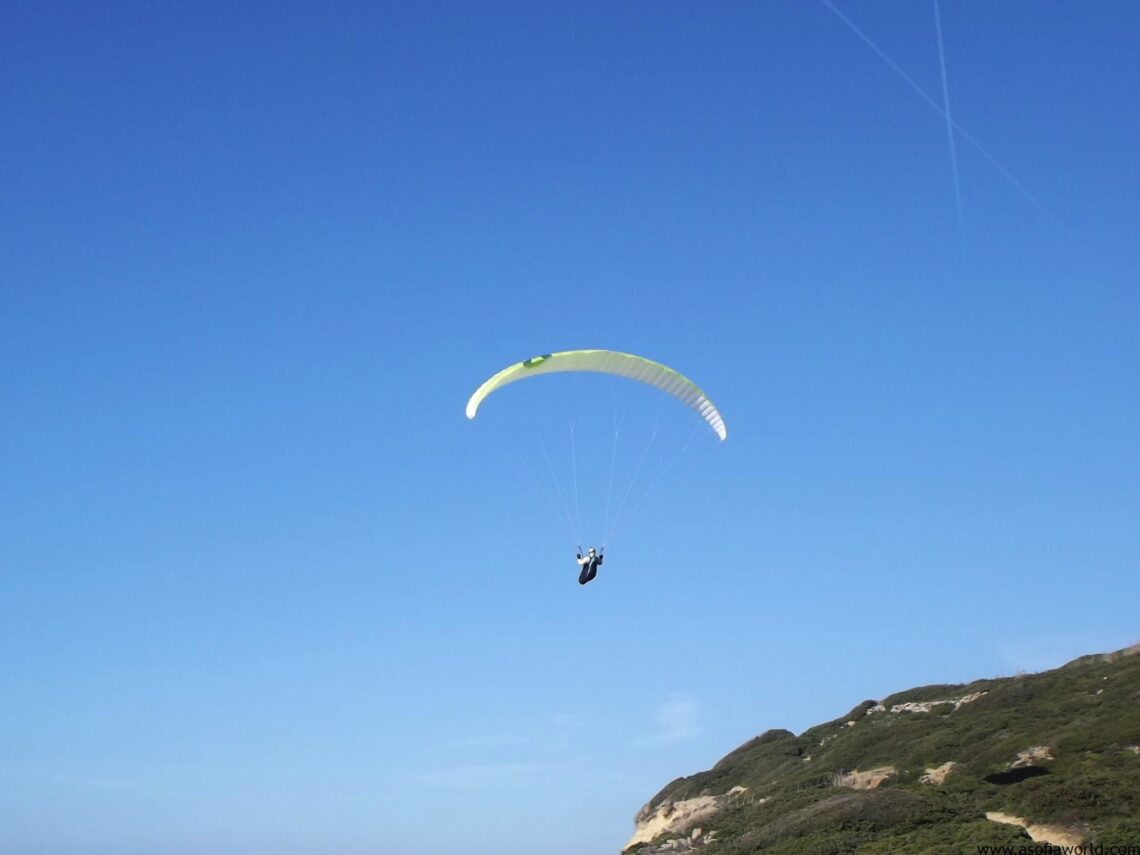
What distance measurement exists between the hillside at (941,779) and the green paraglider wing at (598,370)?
13.6 meters

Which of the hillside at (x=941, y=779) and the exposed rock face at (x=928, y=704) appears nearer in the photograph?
the hillside at (x=941, y=779)

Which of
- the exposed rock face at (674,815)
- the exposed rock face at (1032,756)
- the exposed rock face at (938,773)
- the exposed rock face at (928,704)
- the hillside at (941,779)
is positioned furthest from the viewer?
the exposed rock face at (928,704)

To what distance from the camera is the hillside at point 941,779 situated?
34406 mm

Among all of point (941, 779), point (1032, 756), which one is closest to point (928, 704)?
point (941, 779)

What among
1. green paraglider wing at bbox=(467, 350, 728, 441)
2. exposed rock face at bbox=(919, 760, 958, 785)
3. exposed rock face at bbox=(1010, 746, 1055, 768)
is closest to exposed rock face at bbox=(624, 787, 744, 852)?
exposed rock face at bbox=(919, 760, 958, 785)

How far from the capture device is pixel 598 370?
39375mm

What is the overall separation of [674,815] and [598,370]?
89.9ft

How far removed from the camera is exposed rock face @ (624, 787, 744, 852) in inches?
2023

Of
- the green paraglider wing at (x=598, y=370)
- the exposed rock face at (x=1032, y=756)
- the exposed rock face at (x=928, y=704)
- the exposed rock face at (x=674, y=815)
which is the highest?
the green paraglider wing at (x=598, y=370)

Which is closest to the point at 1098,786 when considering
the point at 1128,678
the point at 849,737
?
the point at 1128,678

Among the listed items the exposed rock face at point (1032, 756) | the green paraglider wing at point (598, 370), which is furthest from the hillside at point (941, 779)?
the green paraglider wing at point (598, 370)

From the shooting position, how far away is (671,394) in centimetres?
4009

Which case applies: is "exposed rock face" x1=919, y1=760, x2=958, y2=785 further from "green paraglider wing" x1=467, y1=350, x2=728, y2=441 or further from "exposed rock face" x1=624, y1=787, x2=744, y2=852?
"green paraglider wing" x1=467, y1=350, x2=728, y2=441

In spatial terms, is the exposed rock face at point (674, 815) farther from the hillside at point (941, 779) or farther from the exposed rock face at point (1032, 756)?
the exposed rock face at point (1032, 756)
